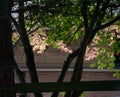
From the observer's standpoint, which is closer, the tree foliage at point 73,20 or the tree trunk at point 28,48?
the tree foliage at point 73,20

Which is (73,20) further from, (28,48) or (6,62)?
(6,62)

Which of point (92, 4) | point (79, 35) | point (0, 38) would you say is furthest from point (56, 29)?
point (0, 38)

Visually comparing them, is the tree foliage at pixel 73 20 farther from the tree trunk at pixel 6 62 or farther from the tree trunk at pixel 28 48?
the tree trunk at pixel 6 62

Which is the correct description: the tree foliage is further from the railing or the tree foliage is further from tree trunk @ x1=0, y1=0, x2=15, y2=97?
tree trunk @ x1=0, y1=0, x2=15, y2=97

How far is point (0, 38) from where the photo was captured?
10.2 ft

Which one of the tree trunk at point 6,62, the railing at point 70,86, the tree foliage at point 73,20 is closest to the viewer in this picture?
the tree trunk at point 6,62

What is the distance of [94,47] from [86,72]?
9.49m

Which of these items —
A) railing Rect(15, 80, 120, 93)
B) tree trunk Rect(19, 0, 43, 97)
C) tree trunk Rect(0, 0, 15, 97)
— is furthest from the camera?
tree trunk Rect(19, 0, 43, 97)

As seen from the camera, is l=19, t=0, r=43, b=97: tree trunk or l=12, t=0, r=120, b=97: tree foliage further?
l=19, t=0, r=43, b=97: tree trunk

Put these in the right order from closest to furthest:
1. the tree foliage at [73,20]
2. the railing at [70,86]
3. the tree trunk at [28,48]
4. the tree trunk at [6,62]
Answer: the tree trunk at [6,62], the railing at [70,86], the tree foliage at [73,20], the tree trunk at [28,48]

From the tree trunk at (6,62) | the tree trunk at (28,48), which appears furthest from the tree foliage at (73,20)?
the tree trunk at (6,62)

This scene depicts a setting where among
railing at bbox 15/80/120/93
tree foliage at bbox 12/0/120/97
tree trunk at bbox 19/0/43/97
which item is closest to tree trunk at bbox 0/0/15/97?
railing at bbox 15/80/120/93

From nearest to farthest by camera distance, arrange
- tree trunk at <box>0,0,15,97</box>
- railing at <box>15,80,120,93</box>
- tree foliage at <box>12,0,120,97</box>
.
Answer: tree trunk at <box>0,0,15,97</box> < railing at <box>15,80,120,93</box> < tree foliage at <box>12,0,120,97</box>

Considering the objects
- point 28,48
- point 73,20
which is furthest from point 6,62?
point 73,20
